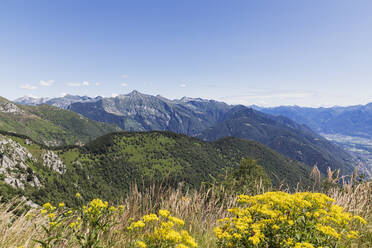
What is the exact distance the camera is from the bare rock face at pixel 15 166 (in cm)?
14750

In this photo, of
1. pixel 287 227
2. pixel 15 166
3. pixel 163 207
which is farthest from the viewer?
pixel 15 166

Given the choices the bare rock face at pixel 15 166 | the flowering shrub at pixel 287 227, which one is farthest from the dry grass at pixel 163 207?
the bare rock face at pixel 15 166

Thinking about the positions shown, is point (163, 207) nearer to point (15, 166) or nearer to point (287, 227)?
point (287, 227)

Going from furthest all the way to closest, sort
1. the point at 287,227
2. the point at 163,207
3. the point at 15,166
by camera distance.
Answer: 1. the point at 15,166
2. the point at 163,207
3. the point at 287,227

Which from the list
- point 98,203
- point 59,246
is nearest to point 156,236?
point 98,203

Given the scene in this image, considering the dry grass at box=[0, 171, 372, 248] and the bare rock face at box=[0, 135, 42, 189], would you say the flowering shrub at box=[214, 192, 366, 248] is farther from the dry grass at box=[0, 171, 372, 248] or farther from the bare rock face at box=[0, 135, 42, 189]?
the bare rock face at box=[0, 135, 42, 189]

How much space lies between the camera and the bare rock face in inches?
5807

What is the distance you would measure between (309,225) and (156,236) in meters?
3.10

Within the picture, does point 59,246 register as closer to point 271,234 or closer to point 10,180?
point 271,234

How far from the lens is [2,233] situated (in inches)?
164

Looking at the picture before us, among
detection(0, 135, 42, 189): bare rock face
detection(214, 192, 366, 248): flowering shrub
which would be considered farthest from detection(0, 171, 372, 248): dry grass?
detection(0, 135, 42, 189): bare rock face

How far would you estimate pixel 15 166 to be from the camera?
6511 inches

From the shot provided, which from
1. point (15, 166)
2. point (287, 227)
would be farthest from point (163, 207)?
point (15, 166)

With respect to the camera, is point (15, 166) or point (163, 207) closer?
point (163, 207)
